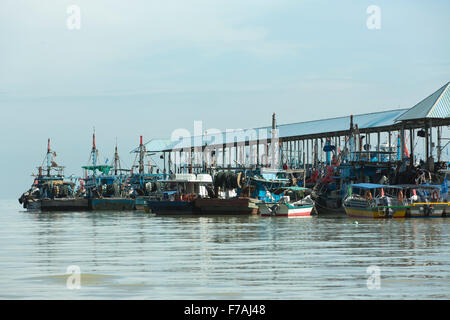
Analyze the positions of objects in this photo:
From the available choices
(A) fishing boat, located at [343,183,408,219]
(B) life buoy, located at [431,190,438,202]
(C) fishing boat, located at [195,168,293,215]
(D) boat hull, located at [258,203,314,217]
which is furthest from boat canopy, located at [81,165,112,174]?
(B) life buoy, located at [431,190,438,202]

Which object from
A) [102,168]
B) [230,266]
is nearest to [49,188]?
[102,168]

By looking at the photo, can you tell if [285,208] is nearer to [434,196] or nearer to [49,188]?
[434,196]

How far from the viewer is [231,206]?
285 ft

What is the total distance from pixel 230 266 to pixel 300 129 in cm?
9450

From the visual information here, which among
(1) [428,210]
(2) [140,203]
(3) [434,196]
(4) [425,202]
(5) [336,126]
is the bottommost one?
(2) [140,203]

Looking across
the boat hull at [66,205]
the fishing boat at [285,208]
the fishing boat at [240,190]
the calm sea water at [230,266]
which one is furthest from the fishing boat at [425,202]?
the boat hull at [66,205]

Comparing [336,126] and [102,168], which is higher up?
[336,126]

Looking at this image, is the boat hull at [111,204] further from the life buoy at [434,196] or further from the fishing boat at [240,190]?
the life buoy at [434,196]

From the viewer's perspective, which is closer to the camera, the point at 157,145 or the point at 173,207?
the point at 173,207

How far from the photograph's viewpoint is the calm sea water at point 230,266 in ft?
73.1

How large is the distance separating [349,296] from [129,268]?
412 inches

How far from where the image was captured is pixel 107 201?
12825 cm
